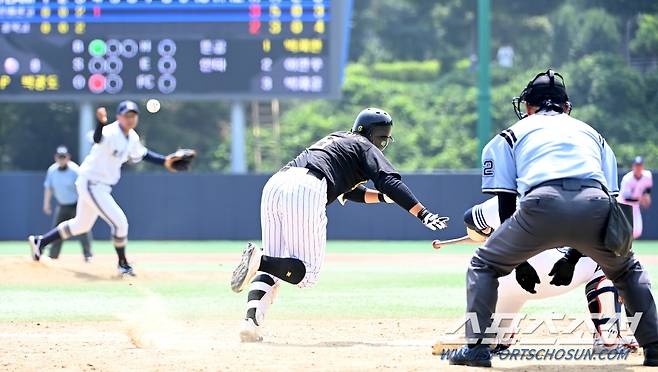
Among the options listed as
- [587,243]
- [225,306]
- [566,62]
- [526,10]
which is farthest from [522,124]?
[526,10]

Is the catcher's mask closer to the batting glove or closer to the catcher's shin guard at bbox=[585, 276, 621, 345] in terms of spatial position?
the catcher's shin guard at bbox=[585, 276, 621, 345]

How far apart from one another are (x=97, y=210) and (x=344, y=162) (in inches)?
226

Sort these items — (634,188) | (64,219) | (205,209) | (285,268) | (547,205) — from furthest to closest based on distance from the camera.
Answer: (205,209) < (634,188) < (64,219) < (285,268) < (547,205)

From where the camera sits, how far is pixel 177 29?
20.8 meters

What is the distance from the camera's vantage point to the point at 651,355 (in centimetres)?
646

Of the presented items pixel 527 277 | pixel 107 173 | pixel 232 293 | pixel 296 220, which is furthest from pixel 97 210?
pixel 527 277

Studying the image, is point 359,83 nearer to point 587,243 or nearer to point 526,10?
point 526,10

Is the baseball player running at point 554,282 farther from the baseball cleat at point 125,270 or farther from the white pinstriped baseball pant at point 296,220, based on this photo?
the baseball cleat at point 125,270

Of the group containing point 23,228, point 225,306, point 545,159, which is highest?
point 545,159

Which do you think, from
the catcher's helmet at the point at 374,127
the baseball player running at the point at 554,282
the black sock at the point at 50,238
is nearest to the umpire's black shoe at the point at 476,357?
the baseball player running at the point at 554,282

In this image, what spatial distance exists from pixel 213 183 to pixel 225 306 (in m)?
11.8

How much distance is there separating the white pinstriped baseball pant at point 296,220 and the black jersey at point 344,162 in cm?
14

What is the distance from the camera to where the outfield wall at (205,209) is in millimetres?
21953

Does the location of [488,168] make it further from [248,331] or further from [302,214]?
[248,331]
